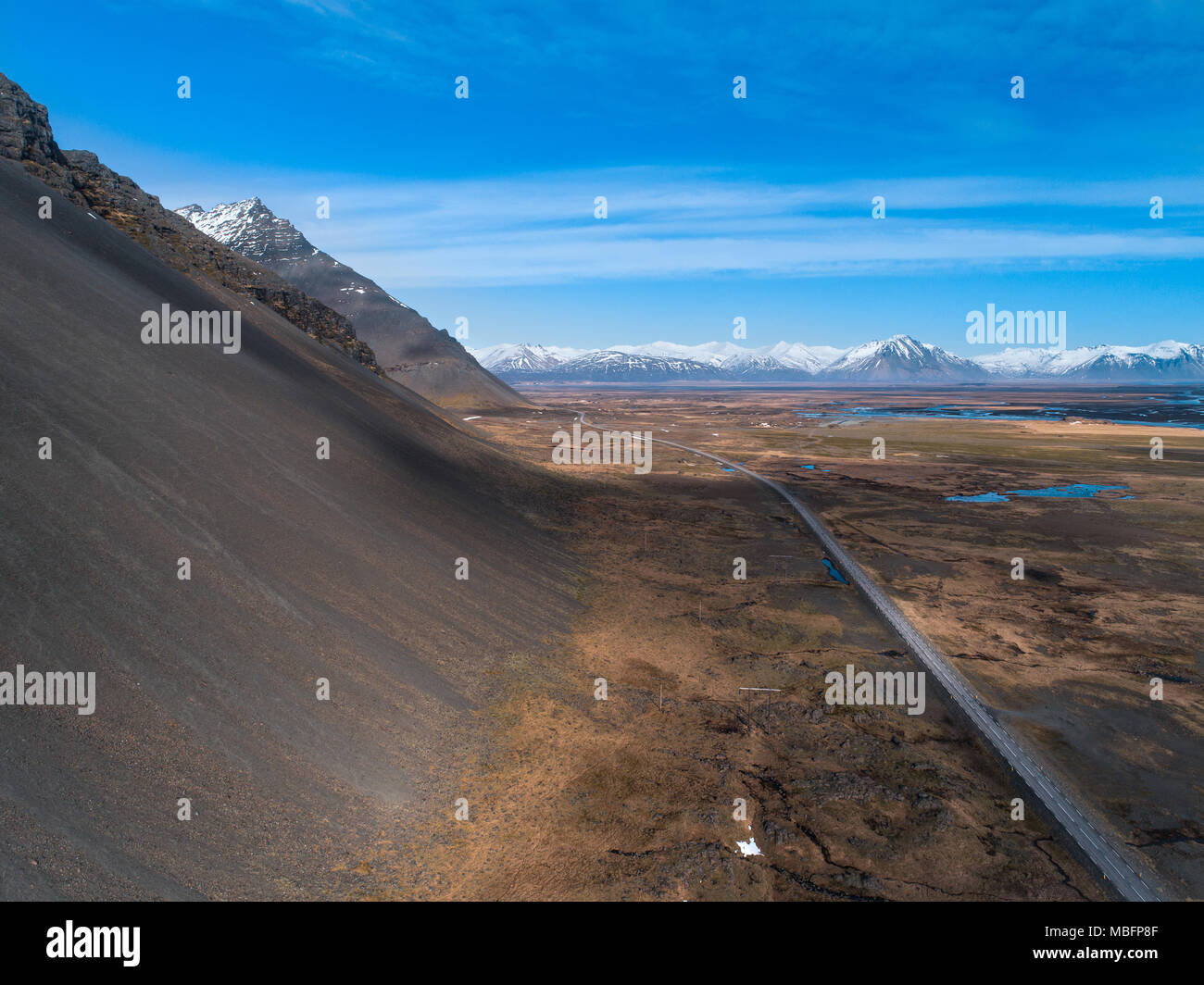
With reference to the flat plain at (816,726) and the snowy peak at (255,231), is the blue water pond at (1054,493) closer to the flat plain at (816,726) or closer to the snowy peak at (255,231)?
the flat plain at (816,726)

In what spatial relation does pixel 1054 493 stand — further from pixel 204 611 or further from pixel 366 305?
pixel 366 305

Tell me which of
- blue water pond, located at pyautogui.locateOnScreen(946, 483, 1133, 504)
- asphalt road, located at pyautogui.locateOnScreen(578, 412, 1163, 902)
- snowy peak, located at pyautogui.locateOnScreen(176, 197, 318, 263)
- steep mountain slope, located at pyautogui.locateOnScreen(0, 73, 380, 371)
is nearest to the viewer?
asphalt road, located at pyautogui.locateOnScreen(578, 412, 1163, 902)

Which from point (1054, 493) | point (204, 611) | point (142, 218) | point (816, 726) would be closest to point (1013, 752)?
point (816, 726)

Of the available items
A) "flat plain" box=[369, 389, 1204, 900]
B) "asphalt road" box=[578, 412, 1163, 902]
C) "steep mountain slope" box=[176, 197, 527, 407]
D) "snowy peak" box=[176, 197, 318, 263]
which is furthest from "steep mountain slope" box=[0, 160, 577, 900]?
"snowy peak" box=[176, 197, 318, 263]

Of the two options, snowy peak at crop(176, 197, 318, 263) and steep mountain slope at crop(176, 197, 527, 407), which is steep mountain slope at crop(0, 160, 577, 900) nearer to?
steep mountain slope at crop(176, 197, 527, 407)
